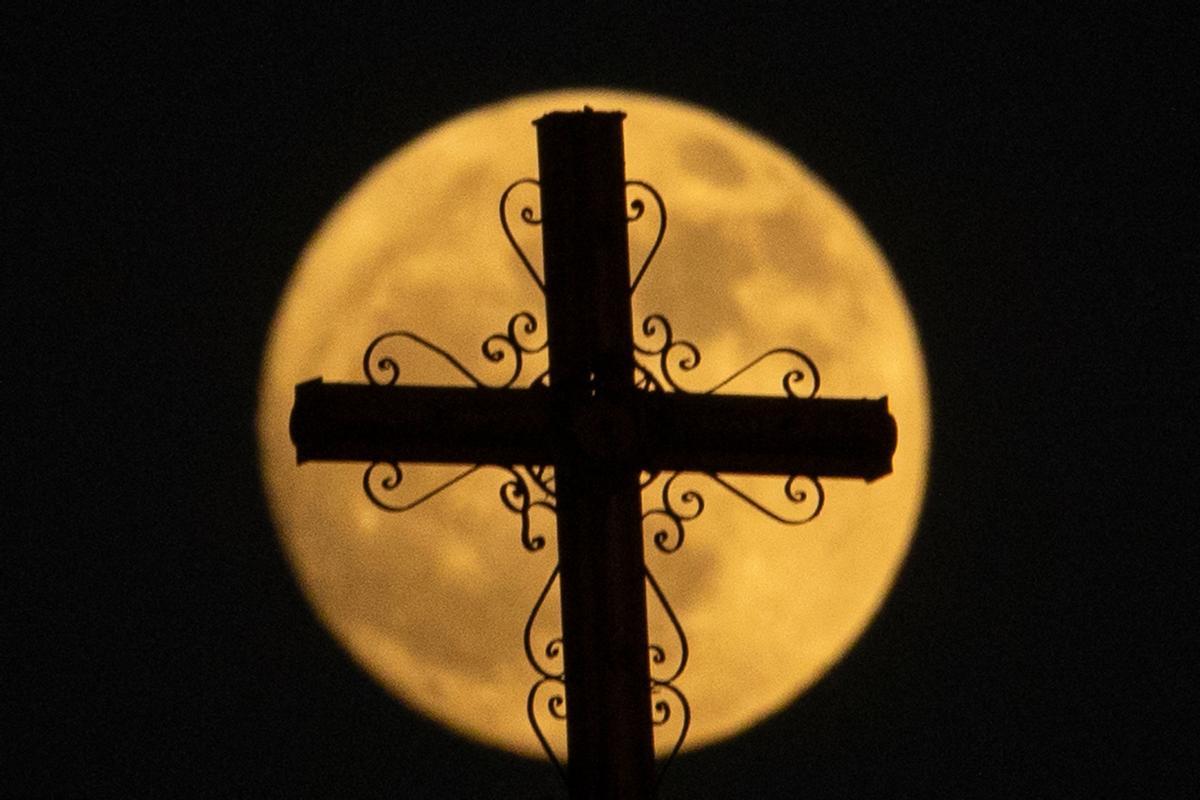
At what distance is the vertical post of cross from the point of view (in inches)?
200

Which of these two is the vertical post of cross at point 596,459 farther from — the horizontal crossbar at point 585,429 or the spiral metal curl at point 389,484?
the spiral metal curl at point 389,484

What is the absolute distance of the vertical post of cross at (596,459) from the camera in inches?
200

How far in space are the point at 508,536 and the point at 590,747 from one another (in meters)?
2.95

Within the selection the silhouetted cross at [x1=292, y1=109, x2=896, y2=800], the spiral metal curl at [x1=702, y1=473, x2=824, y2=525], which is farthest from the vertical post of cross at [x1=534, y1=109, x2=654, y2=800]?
the spiral metal curl at [x1=702, y1=473, x2=824, y2=525]

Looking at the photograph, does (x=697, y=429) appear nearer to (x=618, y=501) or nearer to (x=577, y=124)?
(x=618, y=501)

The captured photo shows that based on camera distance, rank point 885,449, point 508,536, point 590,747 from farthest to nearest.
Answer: point 508,536, point 885,449, point 590,747

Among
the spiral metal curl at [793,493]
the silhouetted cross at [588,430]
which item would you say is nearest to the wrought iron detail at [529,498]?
the silhouetted cross at [588,430]

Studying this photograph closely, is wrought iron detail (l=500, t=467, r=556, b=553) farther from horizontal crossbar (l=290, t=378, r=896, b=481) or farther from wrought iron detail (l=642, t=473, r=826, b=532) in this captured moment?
wrought iron detail (l=642, t=473, r=826, b=532)

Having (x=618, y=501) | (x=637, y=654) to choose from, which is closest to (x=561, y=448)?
(x=618, y=501)

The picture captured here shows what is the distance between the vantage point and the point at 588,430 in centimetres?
520

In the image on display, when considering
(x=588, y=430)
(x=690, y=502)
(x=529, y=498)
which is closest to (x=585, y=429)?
(x=588, y=430)

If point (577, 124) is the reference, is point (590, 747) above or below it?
below

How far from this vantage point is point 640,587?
5160mm

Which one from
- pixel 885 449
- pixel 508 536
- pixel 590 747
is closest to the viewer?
pixel 590 747
